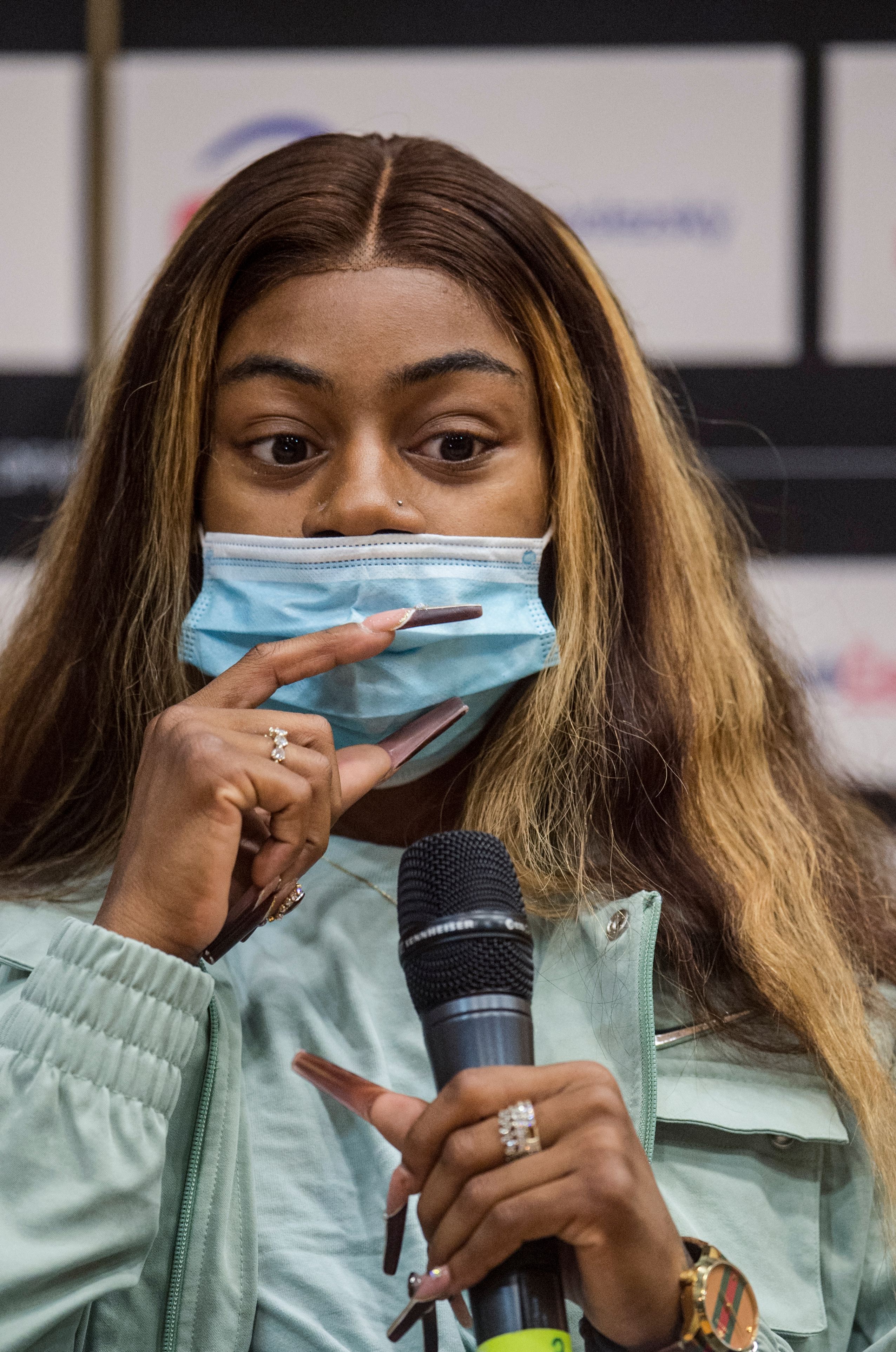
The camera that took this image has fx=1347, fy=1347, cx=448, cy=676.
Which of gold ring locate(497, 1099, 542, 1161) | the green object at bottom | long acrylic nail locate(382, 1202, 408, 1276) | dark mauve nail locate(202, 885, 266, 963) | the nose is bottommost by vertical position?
the green object at bottom

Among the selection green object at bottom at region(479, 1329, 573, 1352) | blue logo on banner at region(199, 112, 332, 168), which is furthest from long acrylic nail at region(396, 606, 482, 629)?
blue logo on banner at region(199, 112, 332, 168)

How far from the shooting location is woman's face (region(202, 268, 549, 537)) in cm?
147

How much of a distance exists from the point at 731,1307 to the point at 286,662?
65cm

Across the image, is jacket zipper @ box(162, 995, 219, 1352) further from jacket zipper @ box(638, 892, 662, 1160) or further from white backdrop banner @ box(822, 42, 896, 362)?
white backdrop banner @ box(822, 42, 896, 362)

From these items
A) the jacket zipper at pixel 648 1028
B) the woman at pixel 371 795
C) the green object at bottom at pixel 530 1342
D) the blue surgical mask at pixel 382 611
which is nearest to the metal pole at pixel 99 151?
the woman at pixel 371 795

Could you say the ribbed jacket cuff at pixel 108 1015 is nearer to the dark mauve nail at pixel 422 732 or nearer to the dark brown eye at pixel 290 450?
the dark mauve nail at pixel 422 732

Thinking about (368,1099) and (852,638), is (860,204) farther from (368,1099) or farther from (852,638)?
(368,1099)

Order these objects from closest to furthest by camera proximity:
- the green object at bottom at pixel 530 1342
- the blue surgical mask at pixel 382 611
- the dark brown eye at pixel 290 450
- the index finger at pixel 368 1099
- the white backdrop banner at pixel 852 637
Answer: the green object at bottom at pixel 530 1342
the index finger at pixel 368 1099
the blue surgical mask at pixel 382 611
the dark brown eye at pixel 290 450
the white backdrop banner at pixel 852 637

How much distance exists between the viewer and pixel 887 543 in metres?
2.50

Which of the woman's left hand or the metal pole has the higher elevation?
the metal pole

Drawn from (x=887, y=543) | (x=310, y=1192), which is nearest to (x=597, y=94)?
(x=887, y=543)

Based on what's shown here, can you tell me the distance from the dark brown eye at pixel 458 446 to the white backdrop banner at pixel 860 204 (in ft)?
4.18

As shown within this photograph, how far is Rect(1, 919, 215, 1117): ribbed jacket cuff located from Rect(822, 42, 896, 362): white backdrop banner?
6.29 ft

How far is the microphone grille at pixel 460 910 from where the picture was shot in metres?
0.89
